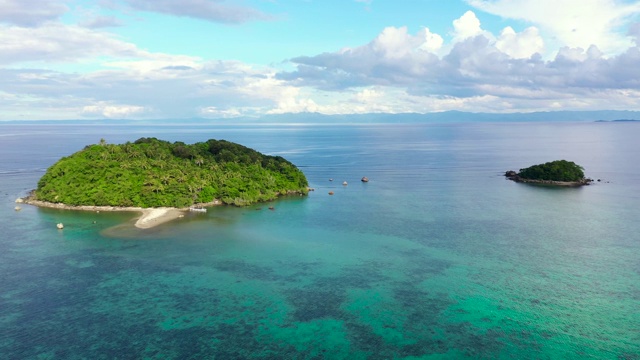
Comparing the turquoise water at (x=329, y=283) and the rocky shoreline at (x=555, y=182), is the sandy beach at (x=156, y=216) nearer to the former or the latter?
the turquoise water at (x=329, y=283)

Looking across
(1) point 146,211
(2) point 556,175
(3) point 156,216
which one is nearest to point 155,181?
(1) point 146,211

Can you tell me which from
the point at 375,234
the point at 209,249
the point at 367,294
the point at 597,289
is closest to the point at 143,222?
the point at 209,249

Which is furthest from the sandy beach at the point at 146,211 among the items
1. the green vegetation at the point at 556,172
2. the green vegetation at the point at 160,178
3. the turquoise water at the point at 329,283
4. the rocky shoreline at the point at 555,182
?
the green vegetation at the point at 556,172

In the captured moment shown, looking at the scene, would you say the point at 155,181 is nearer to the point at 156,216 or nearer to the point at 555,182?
the point at 156,216

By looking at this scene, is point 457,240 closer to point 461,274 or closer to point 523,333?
point 461,274

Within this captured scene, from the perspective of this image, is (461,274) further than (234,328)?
Yes

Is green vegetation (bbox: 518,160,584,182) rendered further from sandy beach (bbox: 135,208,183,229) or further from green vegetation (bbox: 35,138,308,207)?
sandy beach (bbox: 135,208,183,229)
